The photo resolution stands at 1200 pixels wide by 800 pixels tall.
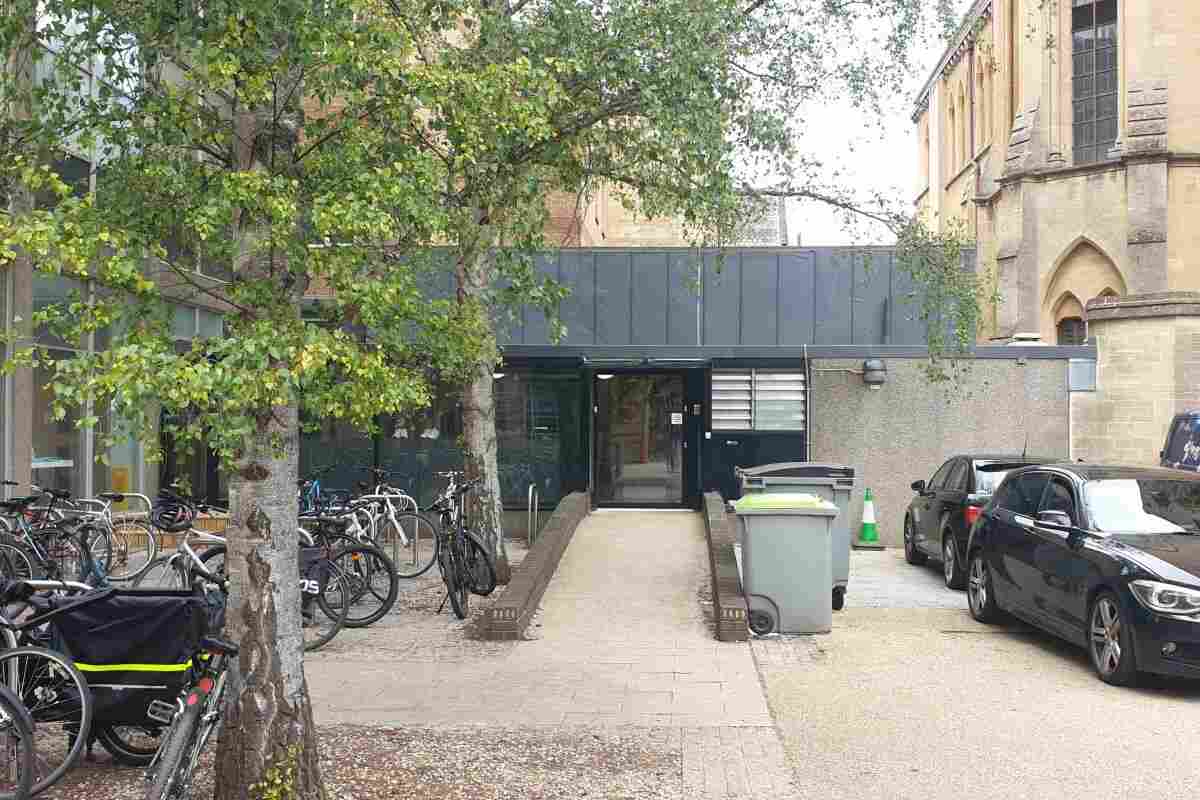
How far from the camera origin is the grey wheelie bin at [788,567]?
10266 millimetres

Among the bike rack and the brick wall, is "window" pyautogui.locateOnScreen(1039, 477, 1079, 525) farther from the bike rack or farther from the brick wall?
the bike rack

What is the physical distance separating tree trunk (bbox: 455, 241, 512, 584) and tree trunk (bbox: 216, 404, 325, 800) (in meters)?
7.40

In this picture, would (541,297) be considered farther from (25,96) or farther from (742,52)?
(25,96)

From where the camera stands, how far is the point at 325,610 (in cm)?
957

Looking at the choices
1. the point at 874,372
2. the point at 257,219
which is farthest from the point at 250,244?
the point at 874,372

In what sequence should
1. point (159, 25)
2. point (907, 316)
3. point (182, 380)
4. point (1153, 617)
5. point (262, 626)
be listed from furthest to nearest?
point (907, 316) < point (1153, 617) < point (159, 25) < point (262, 626) < point (182, 380)

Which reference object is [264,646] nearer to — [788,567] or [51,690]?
[51,690]

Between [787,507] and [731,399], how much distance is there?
27.8 feet

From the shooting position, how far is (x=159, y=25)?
6.02 m

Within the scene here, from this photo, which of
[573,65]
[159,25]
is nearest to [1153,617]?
[573,65]

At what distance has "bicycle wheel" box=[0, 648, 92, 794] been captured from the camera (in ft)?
18.7

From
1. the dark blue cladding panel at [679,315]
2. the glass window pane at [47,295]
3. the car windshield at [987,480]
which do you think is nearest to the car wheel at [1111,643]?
the car windshield at [987,480]

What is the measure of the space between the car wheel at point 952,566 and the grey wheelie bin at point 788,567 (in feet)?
12.9

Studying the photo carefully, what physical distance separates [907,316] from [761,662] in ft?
37.2
